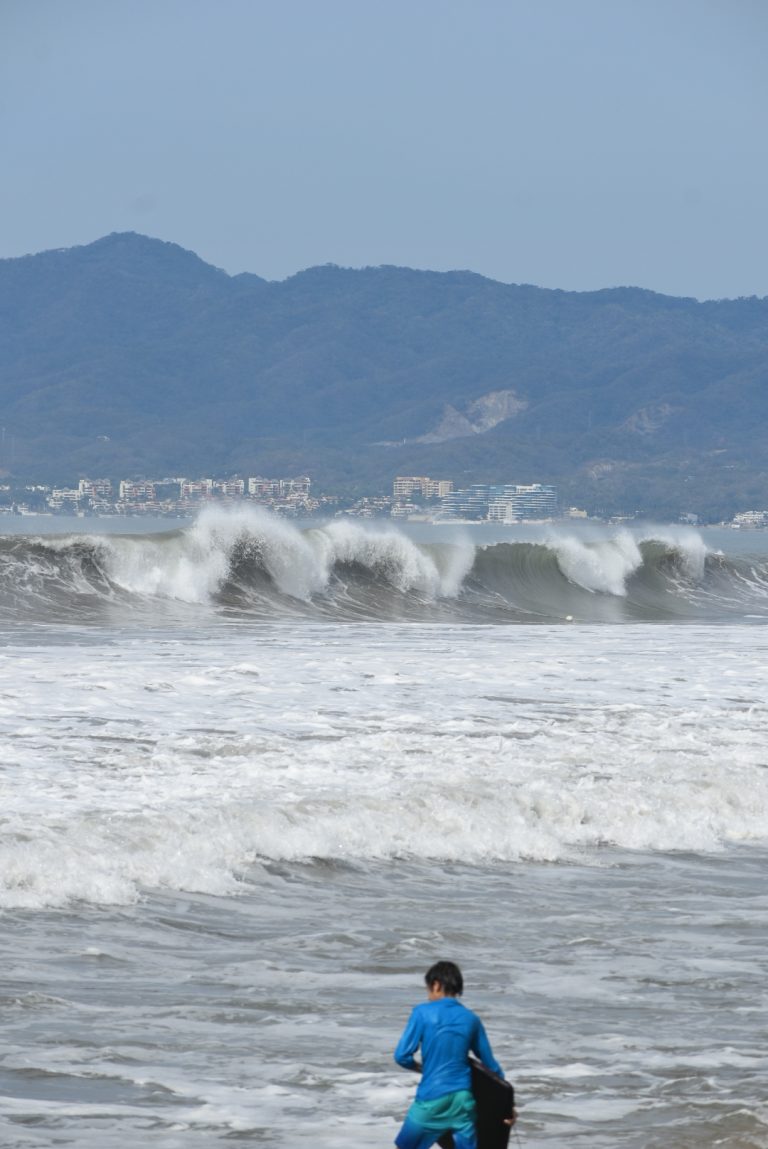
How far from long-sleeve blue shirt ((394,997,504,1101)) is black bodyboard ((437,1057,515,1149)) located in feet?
0.18

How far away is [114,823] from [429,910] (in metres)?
2.57

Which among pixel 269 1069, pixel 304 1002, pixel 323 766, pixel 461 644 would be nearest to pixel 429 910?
pixel 304 1002

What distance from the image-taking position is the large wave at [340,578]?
1486 inches

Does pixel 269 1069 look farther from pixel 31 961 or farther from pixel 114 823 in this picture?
pixel 114 823

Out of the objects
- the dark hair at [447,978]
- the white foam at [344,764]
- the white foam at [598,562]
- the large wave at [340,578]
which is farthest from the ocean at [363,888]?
the white foam at [598,562]

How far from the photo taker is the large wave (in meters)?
37.8

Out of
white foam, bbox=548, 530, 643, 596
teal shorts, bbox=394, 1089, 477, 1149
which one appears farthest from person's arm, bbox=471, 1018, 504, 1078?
white foam, bbox=548, 530, 643, 596

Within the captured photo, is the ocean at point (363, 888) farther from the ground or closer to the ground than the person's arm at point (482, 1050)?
closer to the ground

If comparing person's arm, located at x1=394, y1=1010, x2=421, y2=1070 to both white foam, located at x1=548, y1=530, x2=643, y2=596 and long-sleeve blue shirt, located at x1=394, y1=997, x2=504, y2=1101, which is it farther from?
white foam, located at x1=548, y1=530, x2=643, y2=596

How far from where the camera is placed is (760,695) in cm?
2097

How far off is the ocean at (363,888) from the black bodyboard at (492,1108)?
2.90 feet

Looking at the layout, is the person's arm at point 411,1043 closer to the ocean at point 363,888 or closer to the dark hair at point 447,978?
the dark hair at point 447,978

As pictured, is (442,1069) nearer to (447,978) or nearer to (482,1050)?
(482,1050)

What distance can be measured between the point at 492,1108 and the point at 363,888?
16.6 ft
